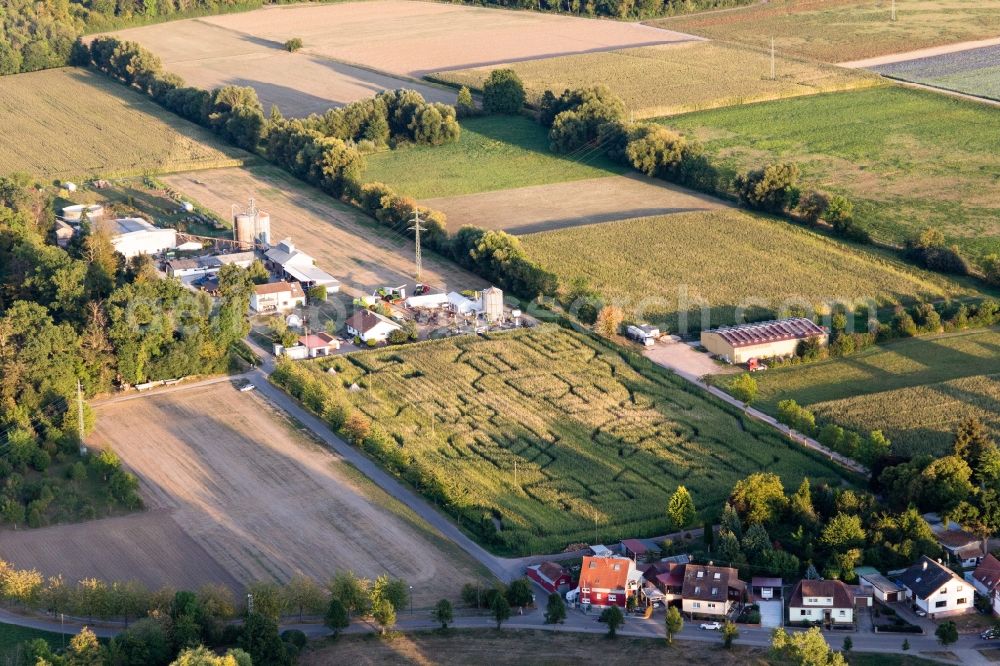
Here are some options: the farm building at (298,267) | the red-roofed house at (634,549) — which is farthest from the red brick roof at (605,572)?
the farm building at (298,267)

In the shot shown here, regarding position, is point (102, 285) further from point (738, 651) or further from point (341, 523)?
point (738, 651)

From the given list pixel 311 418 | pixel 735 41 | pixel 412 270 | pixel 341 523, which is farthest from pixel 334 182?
pixel 735 41

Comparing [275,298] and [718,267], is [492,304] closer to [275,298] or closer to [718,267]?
[275,298]

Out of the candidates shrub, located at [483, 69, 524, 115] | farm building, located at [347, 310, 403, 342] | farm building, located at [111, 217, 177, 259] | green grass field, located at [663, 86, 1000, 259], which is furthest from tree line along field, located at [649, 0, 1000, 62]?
farm building, located at [347, 310, 403, 342]

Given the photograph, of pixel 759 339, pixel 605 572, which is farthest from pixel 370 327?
pixel 605 572

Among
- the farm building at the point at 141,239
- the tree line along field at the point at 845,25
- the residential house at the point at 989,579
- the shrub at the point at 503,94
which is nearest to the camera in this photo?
the residential house at the point at 989,579

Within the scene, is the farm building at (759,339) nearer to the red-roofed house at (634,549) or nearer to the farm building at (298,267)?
the red-roofed house at (634,549)
